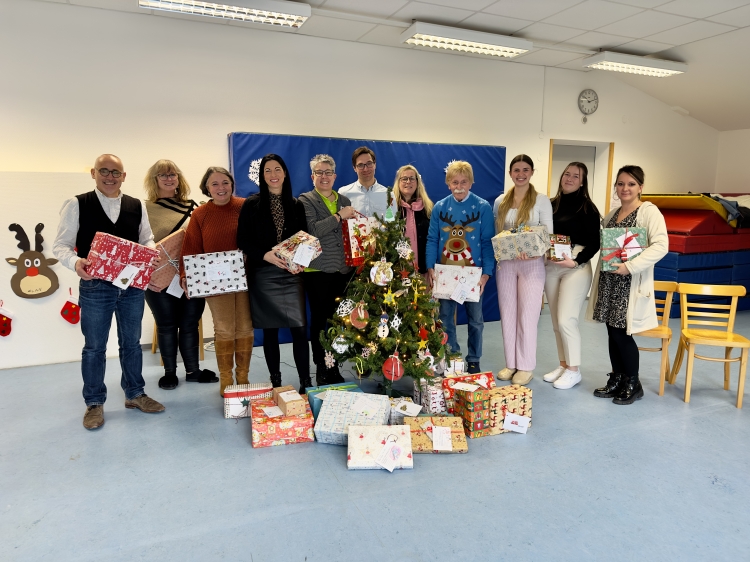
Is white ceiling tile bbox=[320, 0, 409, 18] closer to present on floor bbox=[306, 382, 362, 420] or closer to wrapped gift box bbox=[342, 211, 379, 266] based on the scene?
wrapped gift box bbox=[342, 211, 379, 266]

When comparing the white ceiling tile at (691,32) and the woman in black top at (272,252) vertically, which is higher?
the white ceiling tile at (691,32)

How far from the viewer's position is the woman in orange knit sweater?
3.30 m

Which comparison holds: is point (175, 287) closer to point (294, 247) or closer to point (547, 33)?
point (294, 247)

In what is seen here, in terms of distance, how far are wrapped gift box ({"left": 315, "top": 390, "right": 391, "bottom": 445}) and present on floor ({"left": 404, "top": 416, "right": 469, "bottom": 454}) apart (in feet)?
0.55

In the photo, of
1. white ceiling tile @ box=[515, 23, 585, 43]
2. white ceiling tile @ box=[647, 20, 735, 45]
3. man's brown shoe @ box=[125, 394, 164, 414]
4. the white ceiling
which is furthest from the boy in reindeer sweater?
white ceiling tile @ box=[647, 20, 735, 45]

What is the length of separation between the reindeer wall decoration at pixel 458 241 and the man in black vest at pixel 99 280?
1.97m

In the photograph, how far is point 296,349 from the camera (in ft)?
11.2

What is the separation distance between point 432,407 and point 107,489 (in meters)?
1.78

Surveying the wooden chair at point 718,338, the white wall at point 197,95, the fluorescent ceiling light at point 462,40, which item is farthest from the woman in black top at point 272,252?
the wooden chair at point 718,338

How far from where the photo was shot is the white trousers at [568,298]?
3.59 meters

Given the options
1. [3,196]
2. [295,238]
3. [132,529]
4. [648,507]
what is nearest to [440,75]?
[295,238]

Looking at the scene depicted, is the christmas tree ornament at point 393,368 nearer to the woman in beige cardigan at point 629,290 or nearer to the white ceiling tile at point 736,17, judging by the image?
the woman in beige cardigan at point 629,290

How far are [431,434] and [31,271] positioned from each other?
Answer: 135 inches

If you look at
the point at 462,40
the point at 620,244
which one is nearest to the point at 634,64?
the point at 462,40
